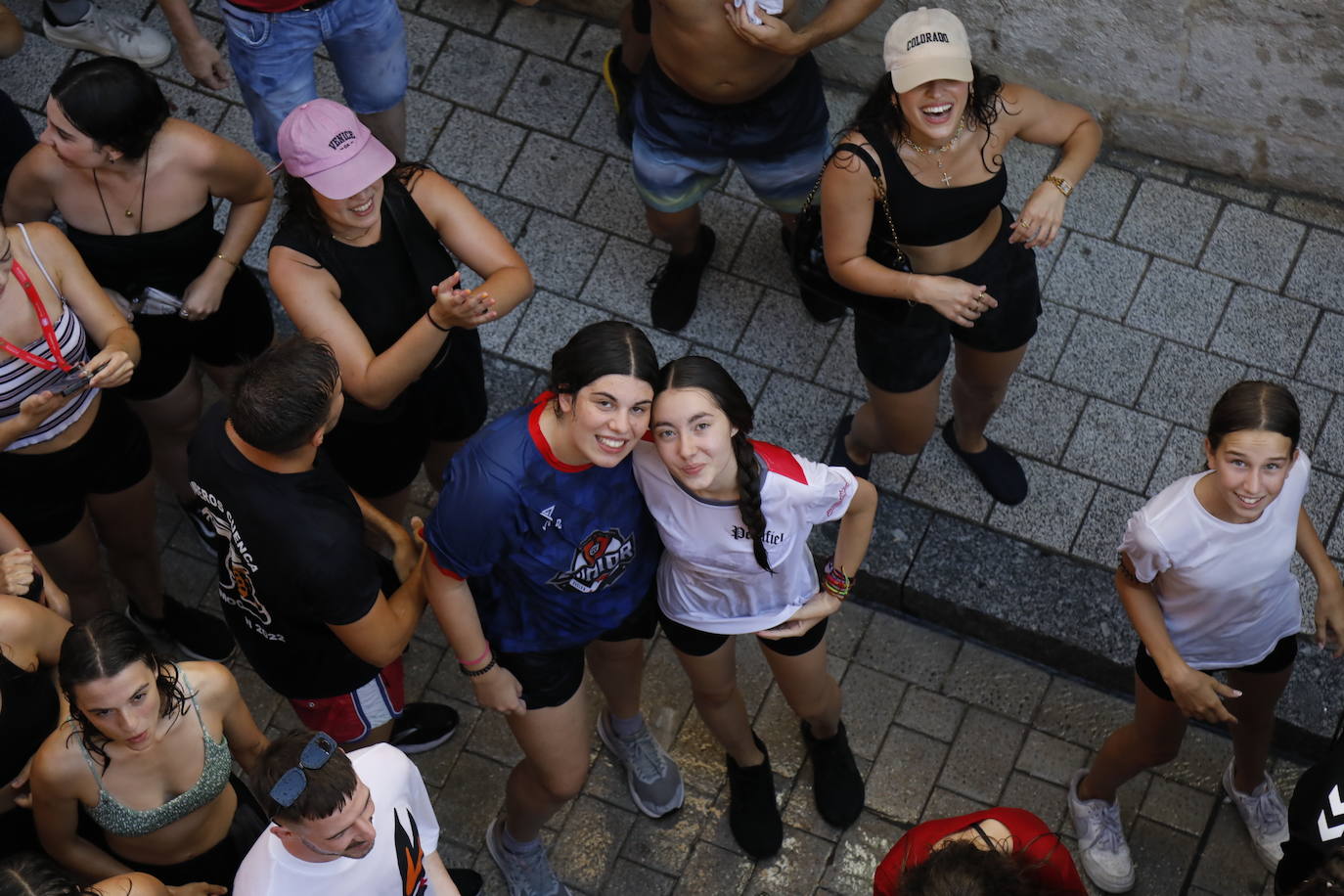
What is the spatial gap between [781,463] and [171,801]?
179cm

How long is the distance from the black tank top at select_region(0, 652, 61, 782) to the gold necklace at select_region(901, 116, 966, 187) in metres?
2.83

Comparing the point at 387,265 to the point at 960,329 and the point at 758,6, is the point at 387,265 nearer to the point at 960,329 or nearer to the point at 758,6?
the point at 758,6

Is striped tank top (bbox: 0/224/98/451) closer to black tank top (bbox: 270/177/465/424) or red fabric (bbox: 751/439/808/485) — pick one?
black tank top (bbox: 270/177/465/424)

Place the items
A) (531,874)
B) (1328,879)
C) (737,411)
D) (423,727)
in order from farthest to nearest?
(423,727)
(531,874)
(737,411)
(1328,879)

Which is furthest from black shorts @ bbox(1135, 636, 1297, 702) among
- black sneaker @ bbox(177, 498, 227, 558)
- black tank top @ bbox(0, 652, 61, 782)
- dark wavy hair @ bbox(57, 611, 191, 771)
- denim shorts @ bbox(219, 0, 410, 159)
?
denim shorts @ bbox(219, 0, 410, 159)

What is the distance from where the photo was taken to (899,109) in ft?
13.9

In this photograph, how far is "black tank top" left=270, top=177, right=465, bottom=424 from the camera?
4.13 meters

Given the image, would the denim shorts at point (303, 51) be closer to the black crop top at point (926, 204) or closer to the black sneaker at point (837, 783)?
the black crop top at point (926, 204)

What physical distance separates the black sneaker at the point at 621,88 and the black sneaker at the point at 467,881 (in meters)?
2.98

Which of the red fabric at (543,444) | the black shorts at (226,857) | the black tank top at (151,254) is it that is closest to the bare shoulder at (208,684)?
the black shorts at (226,857)

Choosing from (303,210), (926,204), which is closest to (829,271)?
(926,204)

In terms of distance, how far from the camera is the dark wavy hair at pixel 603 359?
3500 mm

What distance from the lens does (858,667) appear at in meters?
5.14

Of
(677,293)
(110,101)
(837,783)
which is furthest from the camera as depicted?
(677,293)
